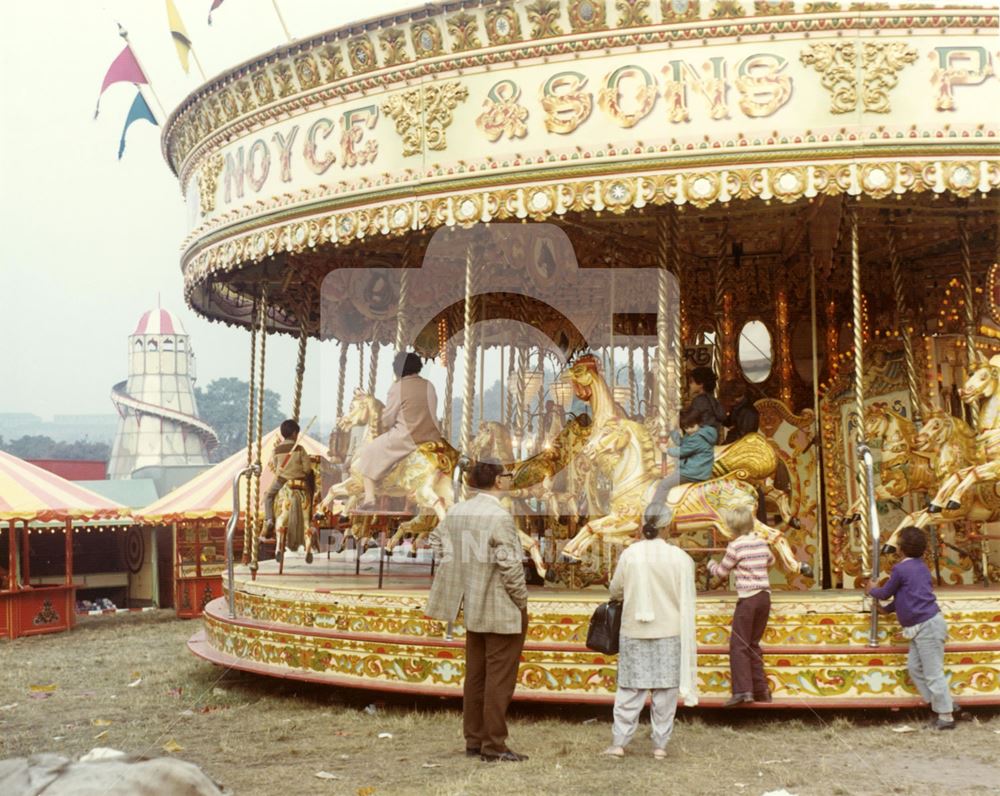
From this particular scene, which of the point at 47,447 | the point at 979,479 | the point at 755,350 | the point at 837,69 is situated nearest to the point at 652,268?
the point at 755,350

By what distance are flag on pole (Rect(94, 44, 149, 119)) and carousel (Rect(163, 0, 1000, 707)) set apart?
0.57 m

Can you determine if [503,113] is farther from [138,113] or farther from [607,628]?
[138,113]

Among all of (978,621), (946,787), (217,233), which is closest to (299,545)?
(217,233)

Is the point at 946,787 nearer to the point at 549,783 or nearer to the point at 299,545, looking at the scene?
the point at 549,783

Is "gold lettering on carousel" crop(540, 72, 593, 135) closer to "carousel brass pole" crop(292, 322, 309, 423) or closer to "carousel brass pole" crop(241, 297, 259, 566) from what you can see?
"carousel brass pole" crop(241, 297, 259, 566)

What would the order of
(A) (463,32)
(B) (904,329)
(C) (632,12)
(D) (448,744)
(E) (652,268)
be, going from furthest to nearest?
(E) (652,268) → (B) (904,329) → (A) (463,32) → (C) (632,12) → (D) (448,744)

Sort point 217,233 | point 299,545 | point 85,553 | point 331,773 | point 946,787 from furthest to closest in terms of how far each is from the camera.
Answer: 1. point 85,553
2. point 299,545
3. point 217,233
4. point 331,773
5. point 946,787

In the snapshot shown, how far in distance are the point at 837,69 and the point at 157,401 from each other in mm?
37207

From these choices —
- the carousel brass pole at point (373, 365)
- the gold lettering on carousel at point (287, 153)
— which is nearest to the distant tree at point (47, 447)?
the carousel brass pole at point (373, 365)

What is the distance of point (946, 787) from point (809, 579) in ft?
17.3

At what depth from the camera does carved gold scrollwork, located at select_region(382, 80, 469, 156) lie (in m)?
9.31

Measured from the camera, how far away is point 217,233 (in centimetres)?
1124

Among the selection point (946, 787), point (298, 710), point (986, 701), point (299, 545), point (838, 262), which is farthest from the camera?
point (299, 545)

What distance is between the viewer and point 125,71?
12.2m
